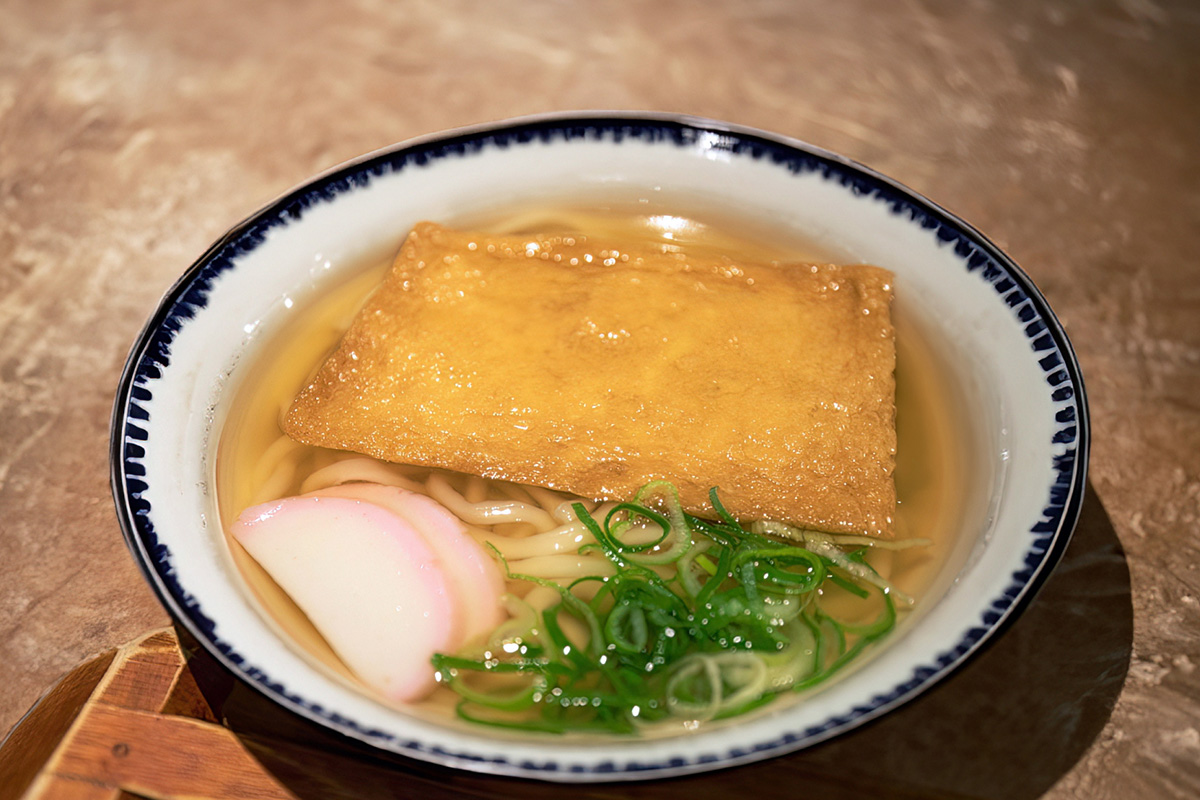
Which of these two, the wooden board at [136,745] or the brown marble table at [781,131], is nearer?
the wooden board at [136,745]

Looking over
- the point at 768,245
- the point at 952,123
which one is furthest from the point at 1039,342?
the point at 952,123

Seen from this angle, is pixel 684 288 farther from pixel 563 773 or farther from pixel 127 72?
pixel 127 72

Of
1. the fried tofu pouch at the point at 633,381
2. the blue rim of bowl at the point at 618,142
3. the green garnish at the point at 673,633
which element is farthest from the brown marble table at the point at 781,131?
the fried tofu pouch at the point at 633,381

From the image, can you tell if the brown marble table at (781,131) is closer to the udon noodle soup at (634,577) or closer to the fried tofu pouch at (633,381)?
the udon noodle soup at (634,577)

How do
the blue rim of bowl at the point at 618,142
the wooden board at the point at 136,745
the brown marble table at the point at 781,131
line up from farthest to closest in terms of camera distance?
the brown marble table at the point at 781,131, the wooden board at the point at 136,745, the blue rim of bowl at the point at 618,142

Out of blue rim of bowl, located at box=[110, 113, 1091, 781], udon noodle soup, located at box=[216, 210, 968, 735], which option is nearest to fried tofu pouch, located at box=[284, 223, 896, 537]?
udon noodle soup, located at box=[216, 210, 968, 735]

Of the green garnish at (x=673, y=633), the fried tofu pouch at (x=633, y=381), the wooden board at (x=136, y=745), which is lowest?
the wooden board at (x=136, y=745)

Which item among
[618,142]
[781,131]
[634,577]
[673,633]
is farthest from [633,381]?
[781,131]
